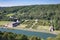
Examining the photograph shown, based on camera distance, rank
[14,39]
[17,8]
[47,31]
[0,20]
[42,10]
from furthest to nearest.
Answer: [17,8], [42,10], [0,20], [47,31], [14,39]

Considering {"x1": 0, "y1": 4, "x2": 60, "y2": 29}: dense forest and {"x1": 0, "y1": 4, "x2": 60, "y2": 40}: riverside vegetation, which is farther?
{"x1": 0, "y1": 4, "x2": 60, "y2": 29}: dense forest

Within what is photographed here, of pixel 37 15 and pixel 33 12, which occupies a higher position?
pixel 33 12

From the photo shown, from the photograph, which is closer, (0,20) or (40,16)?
(0,20)

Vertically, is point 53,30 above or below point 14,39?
below

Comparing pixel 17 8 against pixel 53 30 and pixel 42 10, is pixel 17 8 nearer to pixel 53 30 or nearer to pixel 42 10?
pixel 42 10

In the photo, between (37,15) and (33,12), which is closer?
(37,15)

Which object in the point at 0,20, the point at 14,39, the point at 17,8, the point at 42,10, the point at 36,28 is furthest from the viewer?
the point at 17,8

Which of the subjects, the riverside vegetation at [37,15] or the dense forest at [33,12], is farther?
the dense forest at [33,12]

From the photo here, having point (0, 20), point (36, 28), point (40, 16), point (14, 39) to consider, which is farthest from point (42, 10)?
point (14, 39)
